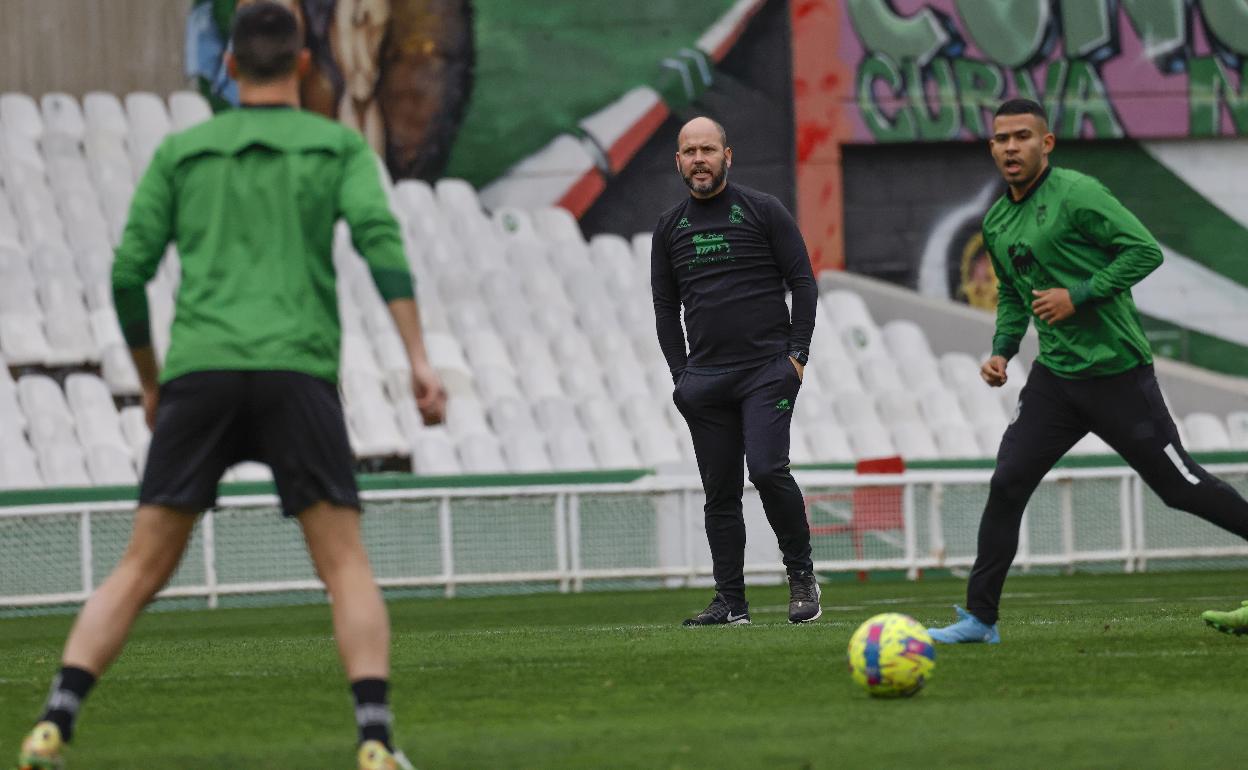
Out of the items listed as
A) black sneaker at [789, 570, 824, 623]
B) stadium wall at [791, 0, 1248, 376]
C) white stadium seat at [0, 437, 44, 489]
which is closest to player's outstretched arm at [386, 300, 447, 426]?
black sneaker at [789, 570, 824, 623]

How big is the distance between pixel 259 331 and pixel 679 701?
199 cm

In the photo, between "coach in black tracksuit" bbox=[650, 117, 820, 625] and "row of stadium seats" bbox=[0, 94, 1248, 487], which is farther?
"row of stadium seats" bbox=[0, 94, 1248, 487]

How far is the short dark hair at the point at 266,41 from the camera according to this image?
5.44 m

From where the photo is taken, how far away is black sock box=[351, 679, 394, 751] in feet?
16.7

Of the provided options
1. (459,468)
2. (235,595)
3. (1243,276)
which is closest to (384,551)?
(235,595)

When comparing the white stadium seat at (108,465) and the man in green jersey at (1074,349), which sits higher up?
the man in green jersey at (1074,349)

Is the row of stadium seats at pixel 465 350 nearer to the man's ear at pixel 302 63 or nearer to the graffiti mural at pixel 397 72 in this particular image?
the graffiti mural at pixel 397 72

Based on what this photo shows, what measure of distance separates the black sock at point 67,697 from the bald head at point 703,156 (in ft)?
15.5

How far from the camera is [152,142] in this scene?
2517 cm

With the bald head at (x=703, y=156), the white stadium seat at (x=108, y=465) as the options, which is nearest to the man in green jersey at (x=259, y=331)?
the bald head at (x=703, y=156)

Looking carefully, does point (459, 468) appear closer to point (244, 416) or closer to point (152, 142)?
point (152, 142)

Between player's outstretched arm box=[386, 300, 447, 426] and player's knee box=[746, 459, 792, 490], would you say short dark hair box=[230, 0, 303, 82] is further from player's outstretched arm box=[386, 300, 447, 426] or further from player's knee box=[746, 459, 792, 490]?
player's knee box=[746, 459, 792, 490]

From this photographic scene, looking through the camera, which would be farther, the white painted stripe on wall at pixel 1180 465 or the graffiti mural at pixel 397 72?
the graffiti mural at pixel 397 72

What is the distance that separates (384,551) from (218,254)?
470 inches
